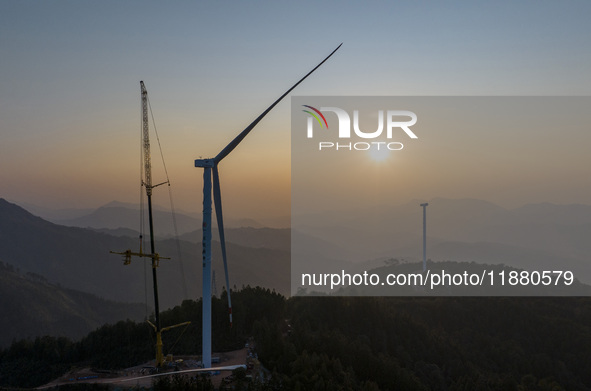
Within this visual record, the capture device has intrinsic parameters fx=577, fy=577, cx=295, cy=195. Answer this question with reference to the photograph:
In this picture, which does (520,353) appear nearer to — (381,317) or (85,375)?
(381,317)

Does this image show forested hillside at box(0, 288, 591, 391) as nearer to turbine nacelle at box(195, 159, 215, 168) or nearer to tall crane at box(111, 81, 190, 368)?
tall crane at box(111, 81, 190, 368)

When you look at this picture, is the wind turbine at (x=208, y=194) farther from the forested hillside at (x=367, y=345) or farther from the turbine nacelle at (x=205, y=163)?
the forested hillside at (x=367, y=345)

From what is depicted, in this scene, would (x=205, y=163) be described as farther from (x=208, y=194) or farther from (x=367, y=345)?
(x=367, y=345)

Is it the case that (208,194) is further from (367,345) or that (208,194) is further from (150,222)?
(367,345)

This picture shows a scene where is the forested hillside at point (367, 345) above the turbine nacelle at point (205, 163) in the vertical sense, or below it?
below

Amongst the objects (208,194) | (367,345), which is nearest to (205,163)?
(208,194)

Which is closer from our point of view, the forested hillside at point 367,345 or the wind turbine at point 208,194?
the wind turbine at point 208,194

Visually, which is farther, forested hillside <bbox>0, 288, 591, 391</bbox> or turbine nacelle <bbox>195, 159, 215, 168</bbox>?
forested hillside <bbox>0, 288, 591, 391</bbox>

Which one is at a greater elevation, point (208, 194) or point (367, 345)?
point (208, 194)

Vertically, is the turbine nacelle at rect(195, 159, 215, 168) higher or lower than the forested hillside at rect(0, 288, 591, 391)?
higher

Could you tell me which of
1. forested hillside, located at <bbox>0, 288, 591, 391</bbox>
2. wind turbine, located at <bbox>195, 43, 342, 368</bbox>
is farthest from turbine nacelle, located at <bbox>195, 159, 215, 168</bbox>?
forested hillside, located at <bbox>0, 288, 591, 391</bbox>

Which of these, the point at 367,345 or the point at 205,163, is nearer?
→ the point at 205,163

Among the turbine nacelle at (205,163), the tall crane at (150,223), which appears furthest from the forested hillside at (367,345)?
the turbine nacelle at (205,163)
